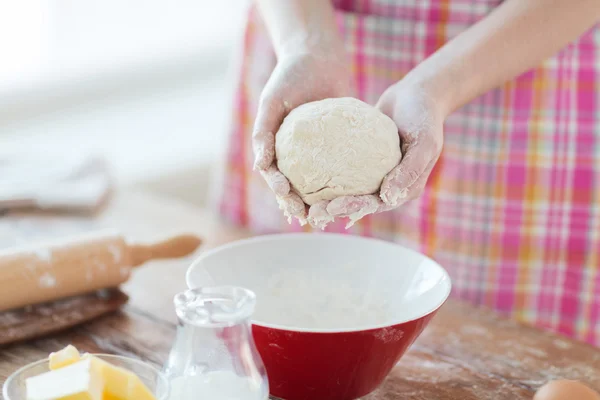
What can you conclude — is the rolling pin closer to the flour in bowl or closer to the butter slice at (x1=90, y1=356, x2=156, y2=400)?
the flour in bowl

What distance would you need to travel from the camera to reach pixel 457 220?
1487 mm

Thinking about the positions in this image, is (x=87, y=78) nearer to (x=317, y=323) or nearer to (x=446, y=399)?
(x=317, y=323)

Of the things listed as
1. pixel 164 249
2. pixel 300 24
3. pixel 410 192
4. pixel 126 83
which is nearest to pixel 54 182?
pixel 164 249

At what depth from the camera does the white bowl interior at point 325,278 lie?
102 cm

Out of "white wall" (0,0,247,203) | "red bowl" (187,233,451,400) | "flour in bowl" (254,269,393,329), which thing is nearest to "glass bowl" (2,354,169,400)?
"red bowl" (187,233,451,400)

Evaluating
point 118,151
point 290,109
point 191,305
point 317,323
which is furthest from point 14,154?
point 191,305

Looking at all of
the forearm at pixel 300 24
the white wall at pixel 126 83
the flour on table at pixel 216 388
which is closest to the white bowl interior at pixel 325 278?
the flour on table at pixel 216 388

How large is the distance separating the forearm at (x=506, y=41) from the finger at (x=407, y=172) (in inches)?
6.0

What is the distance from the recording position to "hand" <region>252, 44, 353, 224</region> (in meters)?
1.00

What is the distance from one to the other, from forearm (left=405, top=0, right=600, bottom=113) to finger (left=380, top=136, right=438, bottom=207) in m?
0.15

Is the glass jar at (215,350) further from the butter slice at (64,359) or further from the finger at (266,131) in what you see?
the finger at (266,131)

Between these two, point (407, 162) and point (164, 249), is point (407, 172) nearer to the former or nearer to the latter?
point (407, 162)

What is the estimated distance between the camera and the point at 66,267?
3.66 ft

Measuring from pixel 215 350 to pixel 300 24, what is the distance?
2.15 feet
